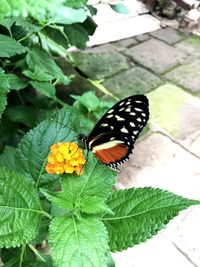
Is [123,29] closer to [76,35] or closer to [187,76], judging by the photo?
[187,76]

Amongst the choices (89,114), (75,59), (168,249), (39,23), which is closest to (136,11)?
(75,59)

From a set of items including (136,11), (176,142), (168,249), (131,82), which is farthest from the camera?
(136,11)

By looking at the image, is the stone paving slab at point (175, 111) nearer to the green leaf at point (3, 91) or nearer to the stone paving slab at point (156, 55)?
the stone paving slab at point (156, 55)

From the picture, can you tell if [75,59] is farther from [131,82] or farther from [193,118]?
[193,118]

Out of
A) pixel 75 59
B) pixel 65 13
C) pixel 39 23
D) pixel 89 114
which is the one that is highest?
pixel 65 13

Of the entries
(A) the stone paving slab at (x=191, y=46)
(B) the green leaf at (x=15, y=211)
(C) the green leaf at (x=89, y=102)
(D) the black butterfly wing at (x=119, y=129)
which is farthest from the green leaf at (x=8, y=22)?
(A) the stone paving slab at (x=191, y=46)

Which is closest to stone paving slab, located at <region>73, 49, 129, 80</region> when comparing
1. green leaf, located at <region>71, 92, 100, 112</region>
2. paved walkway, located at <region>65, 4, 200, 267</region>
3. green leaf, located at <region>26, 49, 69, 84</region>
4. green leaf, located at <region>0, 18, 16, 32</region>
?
paved walkway, located at <region>65, 4, 200, 267</region>

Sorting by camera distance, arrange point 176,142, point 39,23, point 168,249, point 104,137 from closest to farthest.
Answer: point 104,137 → point 39,23 → point 168,249 → point 176,142
